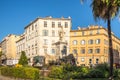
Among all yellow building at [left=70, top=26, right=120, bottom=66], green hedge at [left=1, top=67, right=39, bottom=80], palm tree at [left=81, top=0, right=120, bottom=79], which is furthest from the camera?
yellow building at [left=70, top=26, right=120, bottom=66]

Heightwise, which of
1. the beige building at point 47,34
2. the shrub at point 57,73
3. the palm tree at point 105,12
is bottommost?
the shrub at point 57,73

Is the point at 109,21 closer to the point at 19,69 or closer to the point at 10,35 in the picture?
the point at 19,69

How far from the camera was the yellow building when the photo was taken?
109 meters

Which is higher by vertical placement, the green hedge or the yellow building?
the yellow building

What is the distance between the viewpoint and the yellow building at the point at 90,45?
10925 cm

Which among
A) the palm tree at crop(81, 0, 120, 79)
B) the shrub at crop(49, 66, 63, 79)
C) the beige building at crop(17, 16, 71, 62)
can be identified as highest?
the beige building at crop(17, 16, 71, 62)

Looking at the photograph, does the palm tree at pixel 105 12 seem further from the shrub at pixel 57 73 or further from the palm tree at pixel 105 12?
the shrub at pixel 57 73

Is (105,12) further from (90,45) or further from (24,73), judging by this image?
(90,45)

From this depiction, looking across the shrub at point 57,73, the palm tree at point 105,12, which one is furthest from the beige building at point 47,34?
the palm tree at point 105,12

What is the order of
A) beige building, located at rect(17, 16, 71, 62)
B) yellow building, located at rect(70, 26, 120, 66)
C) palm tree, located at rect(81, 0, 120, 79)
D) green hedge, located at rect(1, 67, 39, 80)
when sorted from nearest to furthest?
palm tree, located at rect(81, 0, 120, 79)
green hedge, located at rect(1, 67, 39, 80)
yellow building, located at rect(70, 26, 120, 66)
beige building, located at rect(17, 16, 71, 62)

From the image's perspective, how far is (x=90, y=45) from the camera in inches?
4459

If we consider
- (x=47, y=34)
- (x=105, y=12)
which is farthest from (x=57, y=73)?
(x=47, y=34)

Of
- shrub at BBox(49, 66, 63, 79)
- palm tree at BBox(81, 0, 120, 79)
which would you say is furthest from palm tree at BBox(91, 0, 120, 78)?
shrub at BBox(49, 66, 63, 79)

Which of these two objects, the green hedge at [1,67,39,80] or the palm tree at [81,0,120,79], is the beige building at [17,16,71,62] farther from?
the palm tree at [81,0,120,79]
